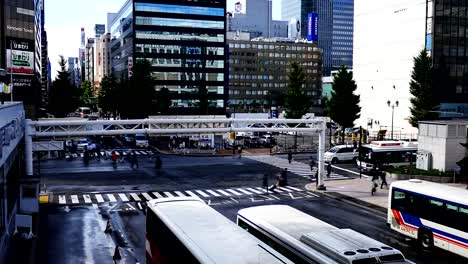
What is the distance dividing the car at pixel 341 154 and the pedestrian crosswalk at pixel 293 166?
3162mm

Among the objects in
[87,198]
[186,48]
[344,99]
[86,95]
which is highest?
[186,48]

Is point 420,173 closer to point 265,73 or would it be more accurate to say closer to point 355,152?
point 355,152

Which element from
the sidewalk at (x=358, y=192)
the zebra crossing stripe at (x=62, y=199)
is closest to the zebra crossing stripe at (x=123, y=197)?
the zebra crossing stripe at (x=62, y=199)

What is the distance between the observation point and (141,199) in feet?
113

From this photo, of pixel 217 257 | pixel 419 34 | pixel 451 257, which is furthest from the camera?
pixel 419 34

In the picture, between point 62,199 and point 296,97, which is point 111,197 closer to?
point 62,199

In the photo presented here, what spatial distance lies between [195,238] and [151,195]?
22904 millimetres

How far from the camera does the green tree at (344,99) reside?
224 feet

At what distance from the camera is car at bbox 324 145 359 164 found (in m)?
55.2

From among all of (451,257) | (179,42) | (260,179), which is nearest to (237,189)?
(260,179)

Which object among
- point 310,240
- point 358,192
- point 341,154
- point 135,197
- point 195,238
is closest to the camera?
point 195,238

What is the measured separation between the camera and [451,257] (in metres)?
21.8

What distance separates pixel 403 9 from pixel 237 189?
60.5 metres

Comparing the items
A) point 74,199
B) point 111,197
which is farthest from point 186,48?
point 74,199
